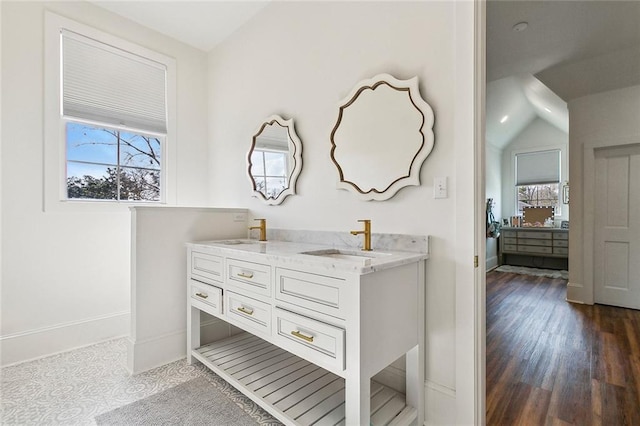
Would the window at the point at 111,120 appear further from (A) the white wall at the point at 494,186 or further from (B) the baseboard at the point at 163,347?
(A) the white wall at the point at 494,186

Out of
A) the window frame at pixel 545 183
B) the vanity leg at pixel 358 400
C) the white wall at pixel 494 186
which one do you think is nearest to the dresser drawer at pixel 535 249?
the white wall at pixel 494 186

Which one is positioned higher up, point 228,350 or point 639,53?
point 639,53

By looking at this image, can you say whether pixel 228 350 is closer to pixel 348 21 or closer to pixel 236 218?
pixel 236 218

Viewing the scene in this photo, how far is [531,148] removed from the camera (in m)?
6.80

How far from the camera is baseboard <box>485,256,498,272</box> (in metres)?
6.15

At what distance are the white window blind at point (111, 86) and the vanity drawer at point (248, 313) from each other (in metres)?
2.07

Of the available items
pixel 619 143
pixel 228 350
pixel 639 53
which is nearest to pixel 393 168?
pixel 228 350

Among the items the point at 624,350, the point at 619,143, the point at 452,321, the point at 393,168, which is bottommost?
the point at 624,350

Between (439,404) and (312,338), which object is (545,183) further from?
(312,338)

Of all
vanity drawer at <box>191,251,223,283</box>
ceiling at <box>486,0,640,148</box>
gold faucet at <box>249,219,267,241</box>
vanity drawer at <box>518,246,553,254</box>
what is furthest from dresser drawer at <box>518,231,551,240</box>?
vanity drawer at <box>191,251,223,283</box>

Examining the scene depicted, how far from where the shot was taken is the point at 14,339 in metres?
2.25

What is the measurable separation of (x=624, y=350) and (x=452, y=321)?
2.21 metres

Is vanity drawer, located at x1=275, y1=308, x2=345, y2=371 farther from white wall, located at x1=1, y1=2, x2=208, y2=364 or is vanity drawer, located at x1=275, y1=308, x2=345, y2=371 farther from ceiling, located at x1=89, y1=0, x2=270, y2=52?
ceiling, located at x1=89, y1=0, x2=270, y2=52

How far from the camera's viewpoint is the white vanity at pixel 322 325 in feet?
4.19
